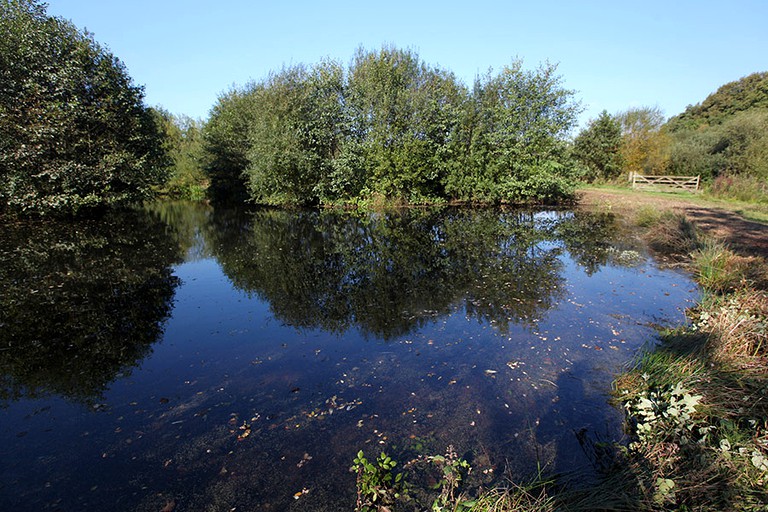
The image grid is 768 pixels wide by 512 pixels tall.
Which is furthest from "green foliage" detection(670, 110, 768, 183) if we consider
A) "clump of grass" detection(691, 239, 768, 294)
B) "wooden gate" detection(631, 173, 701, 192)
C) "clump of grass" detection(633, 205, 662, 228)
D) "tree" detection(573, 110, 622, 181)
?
"clump of grass" detection(691, 239, 768, 294)

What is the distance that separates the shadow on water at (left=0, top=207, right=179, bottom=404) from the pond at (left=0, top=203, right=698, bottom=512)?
0.16 ft

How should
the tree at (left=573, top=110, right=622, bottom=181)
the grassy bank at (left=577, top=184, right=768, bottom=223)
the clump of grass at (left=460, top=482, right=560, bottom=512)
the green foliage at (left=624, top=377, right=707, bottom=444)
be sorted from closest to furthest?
the clump of grass at (left=460, top=482, right=560, bottom=512)
the green foliage at (left=624, top=377, right=707, bottom=444)
the grassy bank at (left=577, top=184, right=768, bottom=223)
the tree at (left=573, top=110, right=622, bottom=181)

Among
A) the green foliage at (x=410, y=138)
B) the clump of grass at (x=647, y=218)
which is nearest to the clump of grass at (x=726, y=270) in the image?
the clump of grass at (x=647, y=218)

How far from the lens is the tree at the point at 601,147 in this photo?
Result: 39.1 metres

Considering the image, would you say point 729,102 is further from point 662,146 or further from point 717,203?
point 717,203

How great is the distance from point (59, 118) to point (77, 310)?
15.9 meters

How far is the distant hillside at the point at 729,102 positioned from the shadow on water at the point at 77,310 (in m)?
67.8

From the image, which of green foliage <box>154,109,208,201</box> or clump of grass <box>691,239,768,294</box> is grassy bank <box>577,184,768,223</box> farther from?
green foliage <box>154,109,208,201</box>

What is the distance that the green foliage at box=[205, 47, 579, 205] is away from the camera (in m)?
25.1

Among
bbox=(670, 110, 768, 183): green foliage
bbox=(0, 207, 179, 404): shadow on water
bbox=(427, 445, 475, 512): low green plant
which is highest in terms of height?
bbox=(670, 110, 768, 183): green foliage

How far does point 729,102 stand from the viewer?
183 ft

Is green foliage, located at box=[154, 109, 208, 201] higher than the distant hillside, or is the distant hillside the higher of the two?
the distant hillside

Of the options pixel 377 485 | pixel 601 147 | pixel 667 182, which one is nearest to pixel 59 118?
pixel 377 485

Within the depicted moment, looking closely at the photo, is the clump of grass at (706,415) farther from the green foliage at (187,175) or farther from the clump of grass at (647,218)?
the green foliage at (187,175)
